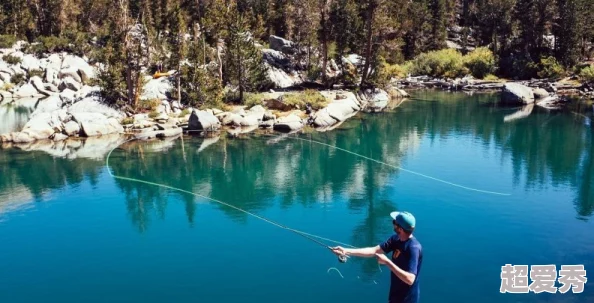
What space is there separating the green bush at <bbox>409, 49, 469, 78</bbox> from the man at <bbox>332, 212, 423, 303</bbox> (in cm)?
6093

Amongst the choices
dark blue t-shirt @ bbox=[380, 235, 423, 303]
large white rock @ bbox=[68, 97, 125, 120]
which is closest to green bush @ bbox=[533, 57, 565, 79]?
large white rock @ bbox=[68, 97, 125, 120]

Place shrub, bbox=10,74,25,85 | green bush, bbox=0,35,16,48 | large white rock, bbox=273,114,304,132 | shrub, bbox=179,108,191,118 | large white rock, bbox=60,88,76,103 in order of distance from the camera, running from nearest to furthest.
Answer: large white rock, bbox=273,114,304,132
shrub, bbox=179,108,191,118
large white rock, bbox=60,88,76,103
shrub, bbox=10,74,25,85
green bush, bbox=0,35,16,48

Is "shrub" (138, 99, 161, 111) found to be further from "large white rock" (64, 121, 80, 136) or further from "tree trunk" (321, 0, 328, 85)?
"tree trunk" (321, 0, 328, 85)

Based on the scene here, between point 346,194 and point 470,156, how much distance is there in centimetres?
895

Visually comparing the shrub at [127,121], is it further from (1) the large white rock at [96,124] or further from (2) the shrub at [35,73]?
(2) the shrub at [35,73]

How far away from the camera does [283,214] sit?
19516 millimetres

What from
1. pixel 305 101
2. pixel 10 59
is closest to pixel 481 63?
pixel 305 101

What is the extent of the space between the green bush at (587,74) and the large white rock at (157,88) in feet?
131

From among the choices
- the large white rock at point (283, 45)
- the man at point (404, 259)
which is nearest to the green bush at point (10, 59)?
the large white rock at point (283, 45)

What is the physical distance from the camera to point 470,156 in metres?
27.5

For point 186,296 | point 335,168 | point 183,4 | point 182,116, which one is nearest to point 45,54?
point 183,4

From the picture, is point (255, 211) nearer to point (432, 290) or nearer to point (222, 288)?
point (222, 288)

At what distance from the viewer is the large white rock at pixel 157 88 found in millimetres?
40531

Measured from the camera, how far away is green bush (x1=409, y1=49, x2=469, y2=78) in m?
65.6
